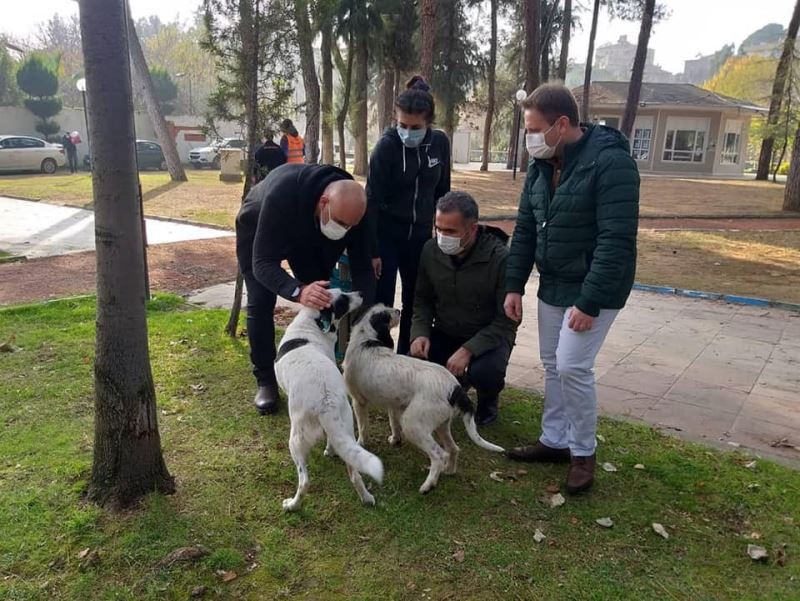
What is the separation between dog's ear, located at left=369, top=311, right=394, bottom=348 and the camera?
3668 millimetres

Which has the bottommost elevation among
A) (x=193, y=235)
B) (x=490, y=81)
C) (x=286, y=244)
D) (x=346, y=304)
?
(x=193, y=235)

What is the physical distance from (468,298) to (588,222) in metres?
1.20

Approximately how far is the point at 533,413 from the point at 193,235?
32.3 feet

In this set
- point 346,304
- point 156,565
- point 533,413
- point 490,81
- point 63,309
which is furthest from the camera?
point 490,81

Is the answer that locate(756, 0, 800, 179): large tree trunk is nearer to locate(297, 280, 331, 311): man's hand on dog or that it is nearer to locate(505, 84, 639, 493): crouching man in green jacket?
locate(505, 84, 639, 493): crouching man in green jacket

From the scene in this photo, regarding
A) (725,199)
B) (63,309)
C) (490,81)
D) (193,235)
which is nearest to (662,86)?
(490,81)

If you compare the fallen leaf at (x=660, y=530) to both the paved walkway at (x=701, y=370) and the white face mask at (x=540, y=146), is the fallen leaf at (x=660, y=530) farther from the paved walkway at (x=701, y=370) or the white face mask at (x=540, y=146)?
the white face mask at (x=540, y=146)

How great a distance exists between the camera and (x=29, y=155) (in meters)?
26.0

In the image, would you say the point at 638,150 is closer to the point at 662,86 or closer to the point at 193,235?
the point at 662,86

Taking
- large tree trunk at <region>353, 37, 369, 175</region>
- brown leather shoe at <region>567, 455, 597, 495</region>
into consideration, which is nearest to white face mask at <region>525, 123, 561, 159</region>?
brown leather shoe at <region>567, 455, 597, 495</region>

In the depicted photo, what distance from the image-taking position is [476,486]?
339 cm

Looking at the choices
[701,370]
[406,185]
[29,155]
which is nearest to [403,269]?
[406,185]

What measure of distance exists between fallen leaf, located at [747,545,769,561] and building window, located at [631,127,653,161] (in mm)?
42764

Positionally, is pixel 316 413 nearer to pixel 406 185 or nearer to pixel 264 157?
pixel 406 185
